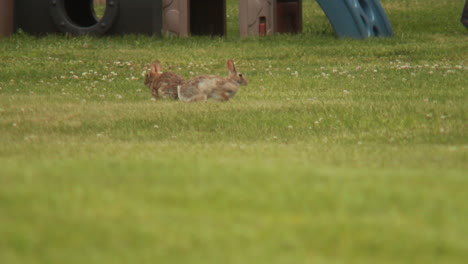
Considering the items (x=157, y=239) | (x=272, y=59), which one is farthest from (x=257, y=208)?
(x=272, y=59)

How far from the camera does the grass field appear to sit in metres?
5.02

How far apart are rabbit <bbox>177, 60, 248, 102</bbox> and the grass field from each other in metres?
0.20

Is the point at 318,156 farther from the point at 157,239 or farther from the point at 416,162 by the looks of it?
the point at 157,239

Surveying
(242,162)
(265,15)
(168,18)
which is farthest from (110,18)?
(242,162)

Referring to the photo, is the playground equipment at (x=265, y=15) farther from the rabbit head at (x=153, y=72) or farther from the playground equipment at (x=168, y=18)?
the rabbit head at (x=153, y=72)

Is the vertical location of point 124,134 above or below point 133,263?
below

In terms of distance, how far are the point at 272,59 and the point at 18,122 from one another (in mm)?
9510

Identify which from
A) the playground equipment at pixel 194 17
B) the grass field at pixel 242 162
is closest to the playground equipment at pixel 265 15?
the playground equipment at pixel 194 17

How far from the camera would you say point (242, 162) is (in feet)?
25.5

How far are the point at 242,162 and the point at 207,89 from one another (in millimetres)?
5271

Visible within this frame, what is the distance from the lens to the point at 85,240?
16.3 feet

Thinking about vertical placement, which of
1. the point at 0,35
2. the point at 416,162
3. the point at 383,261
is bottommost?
the point at 0,35

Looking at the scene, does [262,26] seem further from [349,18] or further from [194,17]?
[349,18]

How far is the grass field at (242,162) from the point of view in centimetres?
502
